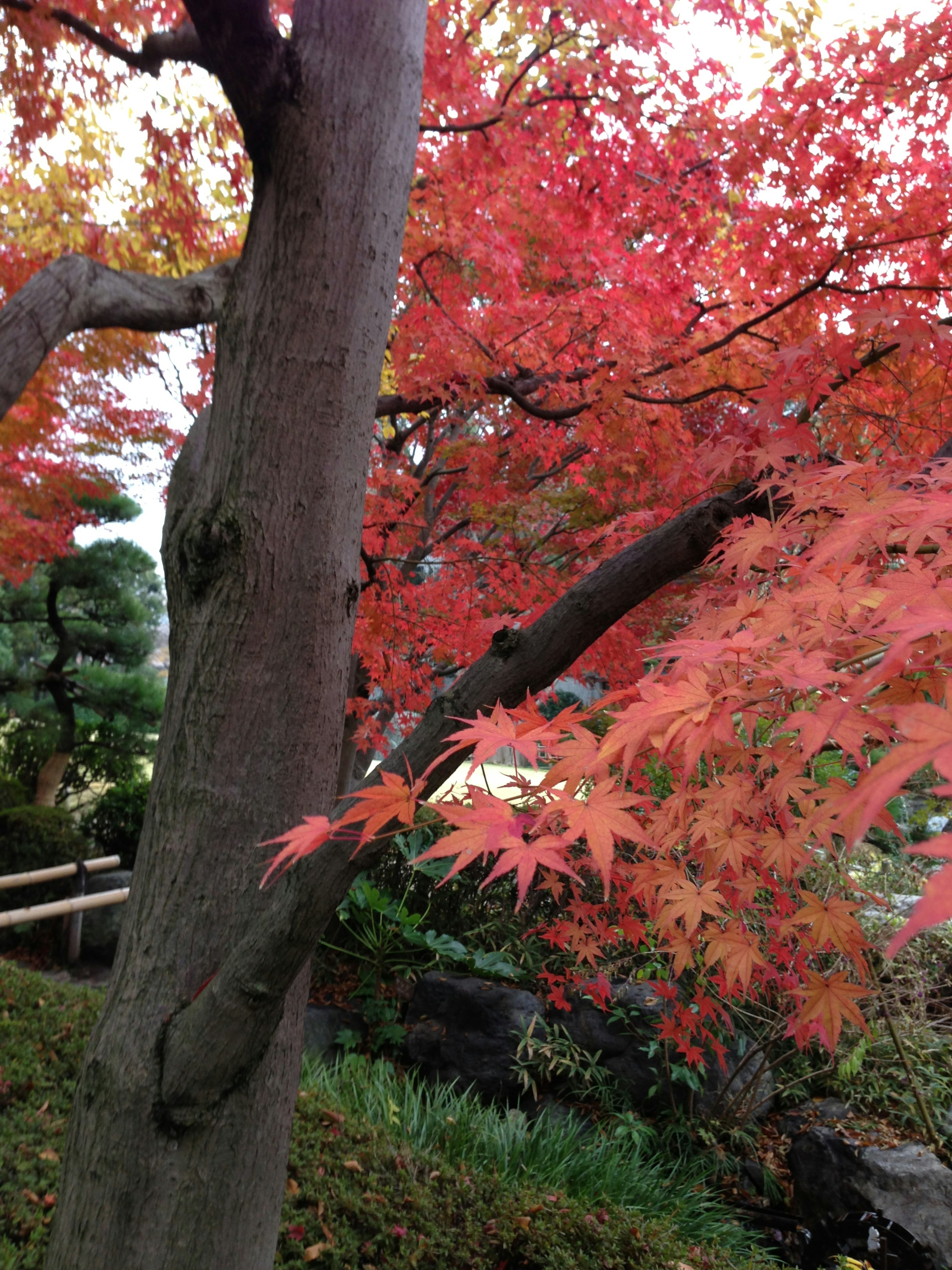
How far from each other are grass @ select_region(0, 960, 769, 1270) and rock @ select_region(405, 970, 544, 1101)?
0.27 m

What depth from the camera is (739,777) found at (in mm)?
1332

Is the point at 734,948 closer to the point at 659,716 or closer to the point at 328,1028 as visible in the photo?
the point at 659,716

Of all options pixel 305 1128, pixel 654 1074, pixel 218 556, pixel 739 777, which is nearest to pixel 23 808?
pixel 305 1128

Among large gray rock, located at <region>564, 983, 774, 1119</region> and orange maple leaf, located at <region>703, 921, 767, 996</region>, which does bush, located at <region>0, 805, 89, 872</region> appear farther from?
orange maple leaf, located at <region>703, 921, 767, 996</region>

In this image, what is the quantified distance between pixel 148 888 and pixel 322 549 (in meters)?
0.92

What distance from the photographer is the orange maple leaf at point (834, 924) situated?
1.53 metres

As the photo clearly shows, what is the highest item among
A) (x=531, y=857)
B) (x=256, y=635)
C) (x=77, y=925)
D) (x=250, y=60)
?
(x=250, y=60)

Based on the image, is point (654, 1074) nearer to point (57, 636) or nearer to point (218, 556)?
point (218, 556)

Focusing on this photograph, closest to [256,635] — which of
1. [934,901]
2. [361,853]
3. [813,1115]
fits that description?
[361,853]

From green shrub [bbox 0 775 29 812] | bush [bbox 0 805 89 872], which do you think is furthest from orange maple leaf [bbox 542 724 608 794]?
green shrub [bbox 0 775 29 812]

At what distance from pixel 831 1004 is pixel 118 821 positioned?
293 inches

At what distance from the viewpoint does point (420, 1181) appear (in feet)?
10.1

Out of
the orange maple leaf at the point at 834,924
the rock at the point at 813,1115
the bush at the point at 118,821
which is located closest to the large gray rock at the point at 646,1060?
the rock at the point at 813,1115

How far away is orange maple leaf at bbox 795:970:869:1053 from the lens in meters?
1.60
